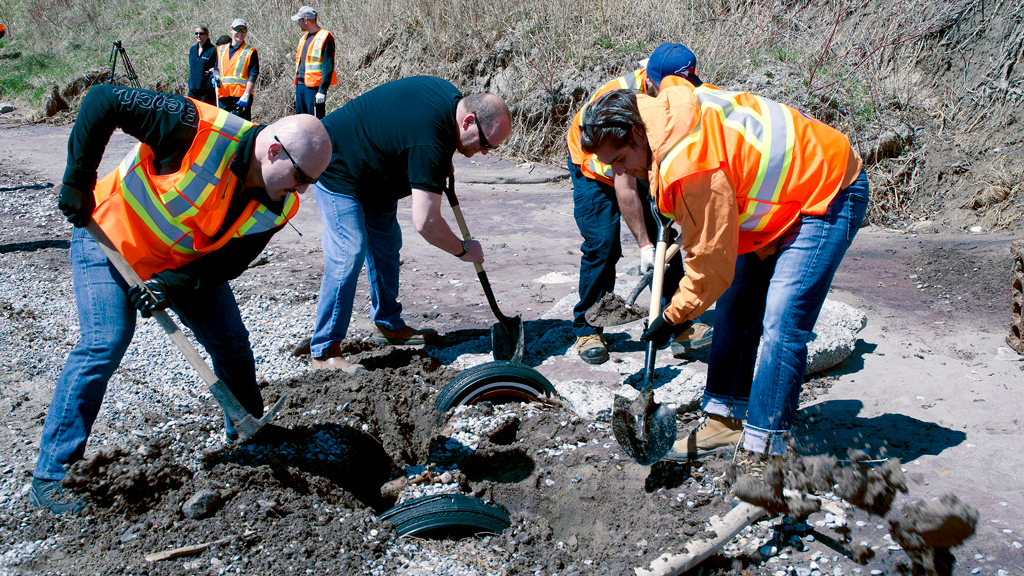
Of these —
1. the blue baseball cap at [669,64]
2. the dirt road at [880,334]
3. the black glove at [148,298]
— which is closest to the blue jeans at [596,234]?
the dirt road at [880,334]

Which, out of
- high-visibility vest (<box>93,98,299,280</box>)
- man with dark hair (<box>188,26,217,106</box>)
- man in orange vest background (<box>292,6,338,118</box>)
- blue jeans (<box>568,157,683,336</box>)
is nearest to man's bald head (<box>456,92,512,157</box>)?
blue jeans (<box>568,157,683,336</box>)

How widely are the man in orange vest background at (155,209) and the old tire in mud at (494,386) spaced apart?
125 centimetres

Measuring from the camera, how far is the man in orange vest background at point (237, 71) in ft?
36.4

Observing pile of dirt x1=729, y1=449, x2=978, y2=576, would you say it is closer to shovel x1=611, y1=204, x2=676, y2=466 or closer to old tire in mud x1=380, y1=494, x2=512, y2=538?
shovel x1=611, y1=204, x2=676, y2=466

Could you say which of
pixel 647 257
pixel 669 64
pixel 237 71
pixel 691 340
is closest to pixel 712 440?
Result: pixel 647 257

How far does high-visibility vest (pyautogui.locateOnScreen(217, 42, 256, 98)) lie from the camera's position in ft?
36.4

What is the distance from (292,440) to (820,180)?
2.52m

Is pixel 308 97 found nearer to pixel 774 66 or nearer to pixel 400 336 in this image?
pixel 774 66

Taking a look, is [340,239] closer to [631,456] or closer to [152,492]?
[152,492]

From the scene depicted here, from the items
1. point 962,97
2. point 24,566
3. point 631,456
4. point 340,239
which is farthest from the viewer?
A: point 962,97

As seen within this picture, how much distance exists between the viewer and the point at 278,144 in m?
2.46

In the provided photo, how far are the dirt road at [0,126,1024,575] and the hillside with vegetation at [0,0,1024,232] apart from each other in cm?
110

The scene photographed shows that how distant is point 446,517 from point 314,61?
8.96m

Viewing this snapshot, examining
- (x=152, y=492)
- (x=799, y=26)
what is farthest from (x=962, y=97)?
(x=152, y=492)
